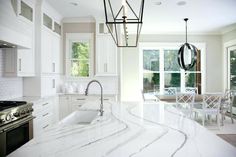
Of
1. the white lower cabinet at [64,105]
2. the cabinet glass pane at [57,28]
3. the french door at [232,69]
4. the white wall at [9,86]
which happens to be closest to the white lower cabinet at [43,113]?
the white lower cabinet at [64,105]

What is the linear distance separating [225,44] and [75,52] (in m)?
5.08

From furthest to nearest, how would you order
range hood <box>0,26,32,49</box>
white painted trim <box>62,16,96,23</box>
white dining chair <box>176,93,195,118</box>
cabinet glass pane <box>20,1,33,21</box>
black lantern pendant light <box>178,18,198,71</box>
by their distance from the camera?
black lantern pendant light <box>178,18,198,71</box> → white painted trim <box>62,16,96,23</box> → white dining chair <box>176,93,195,118</box> → cabinet glass pane <box>20,1,33,21</box> → range hood <box>0,26,32,49</box>

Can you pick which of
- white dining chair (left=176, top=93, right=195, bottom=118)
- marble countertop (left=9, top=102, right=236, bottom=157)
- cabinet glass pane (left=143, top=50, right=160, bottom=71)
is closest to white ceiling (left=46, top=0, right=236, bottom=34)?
cabinet glass pane (left=143, top=50, right=160, bottom=71)

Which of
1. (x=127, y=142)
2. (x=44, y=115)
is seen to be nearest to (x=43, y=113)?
(x=44, y=115)

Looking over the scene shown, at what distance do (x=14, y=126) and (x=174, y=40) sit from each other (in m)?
6.29

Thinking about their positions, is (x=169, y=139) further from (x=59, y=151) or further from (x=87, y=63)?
(x=87, y=63)

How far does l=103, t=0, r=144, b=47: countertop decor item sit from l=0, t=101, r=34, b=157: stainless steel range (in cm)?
152

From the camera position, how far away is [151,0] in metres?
4.21

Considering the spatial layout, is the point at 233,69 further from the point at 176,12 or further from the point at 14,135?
the point at 14,135

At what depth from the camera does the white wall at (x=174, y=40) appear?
300 inches

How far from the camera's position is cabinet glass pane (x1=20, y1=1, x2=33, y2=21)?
11.9ft

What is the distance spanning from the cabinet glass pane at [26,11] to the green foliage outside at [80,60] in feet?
5.72

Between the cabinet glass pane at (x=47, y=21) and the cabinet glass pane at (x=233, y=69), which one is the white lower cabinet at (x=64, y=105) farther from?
the cabinet glass pane at (x=233, y=69)

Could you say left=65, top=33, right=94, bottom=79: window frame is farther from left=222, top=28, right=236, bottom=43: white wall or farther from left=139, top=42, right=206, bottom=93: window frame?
left=222, top=28, right=236, bottom=43: white wall
